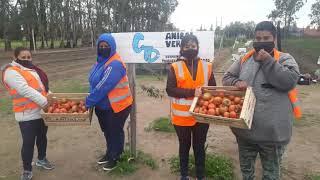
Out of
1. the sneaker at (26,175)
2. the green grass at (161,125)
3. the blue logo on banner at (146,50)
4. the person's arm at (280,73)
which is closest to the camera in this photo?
the person's arm at (280,73)

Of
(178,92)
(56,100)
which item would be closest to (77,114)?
(56,100)

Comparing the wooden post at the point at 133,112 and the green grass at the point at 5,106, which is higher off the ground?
the wooden post at the point at 133,112

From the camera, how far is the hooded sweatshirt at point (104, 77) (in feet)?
13.3

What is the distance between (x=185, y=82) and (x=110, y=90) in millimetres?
1002

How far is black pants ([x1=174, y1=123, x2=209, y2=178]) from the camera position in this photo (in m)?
3.83

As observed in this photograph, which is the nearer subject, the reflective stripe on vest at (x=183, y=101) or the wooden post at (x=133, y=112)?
the reflective stripe on vest at (x=183, y=101)

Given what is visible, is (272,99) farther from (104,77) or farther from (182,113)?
(104,77)

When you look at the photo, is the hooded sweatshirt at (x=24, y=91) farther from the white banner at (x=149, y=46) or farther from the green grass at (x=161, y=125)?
the green grass at (x=161, y=125)

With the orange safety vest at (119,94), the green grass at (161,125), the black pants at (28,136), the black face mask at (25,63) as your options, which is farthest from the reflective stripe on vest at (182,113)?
the green grass at (161,125)

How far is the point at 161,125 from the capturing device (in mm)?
6570

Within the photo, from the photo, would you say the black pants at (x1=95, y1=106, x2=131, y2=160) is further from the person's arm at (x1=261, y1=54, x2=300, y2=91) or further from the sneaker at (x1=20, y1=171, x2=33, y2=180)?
the person's arm at (x1=261, y1=54, x2=300, y2=91)

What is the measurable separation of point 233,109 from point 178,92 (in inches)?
28.8

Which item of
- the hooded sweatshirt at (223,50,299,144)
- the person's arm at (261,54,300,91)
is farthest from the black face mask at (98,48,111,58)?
the person's arm at (261,54,300,91)

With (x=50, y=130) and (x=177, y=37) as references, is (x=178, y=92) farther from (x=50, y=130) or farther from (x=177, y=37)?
(x=50, y=130)
